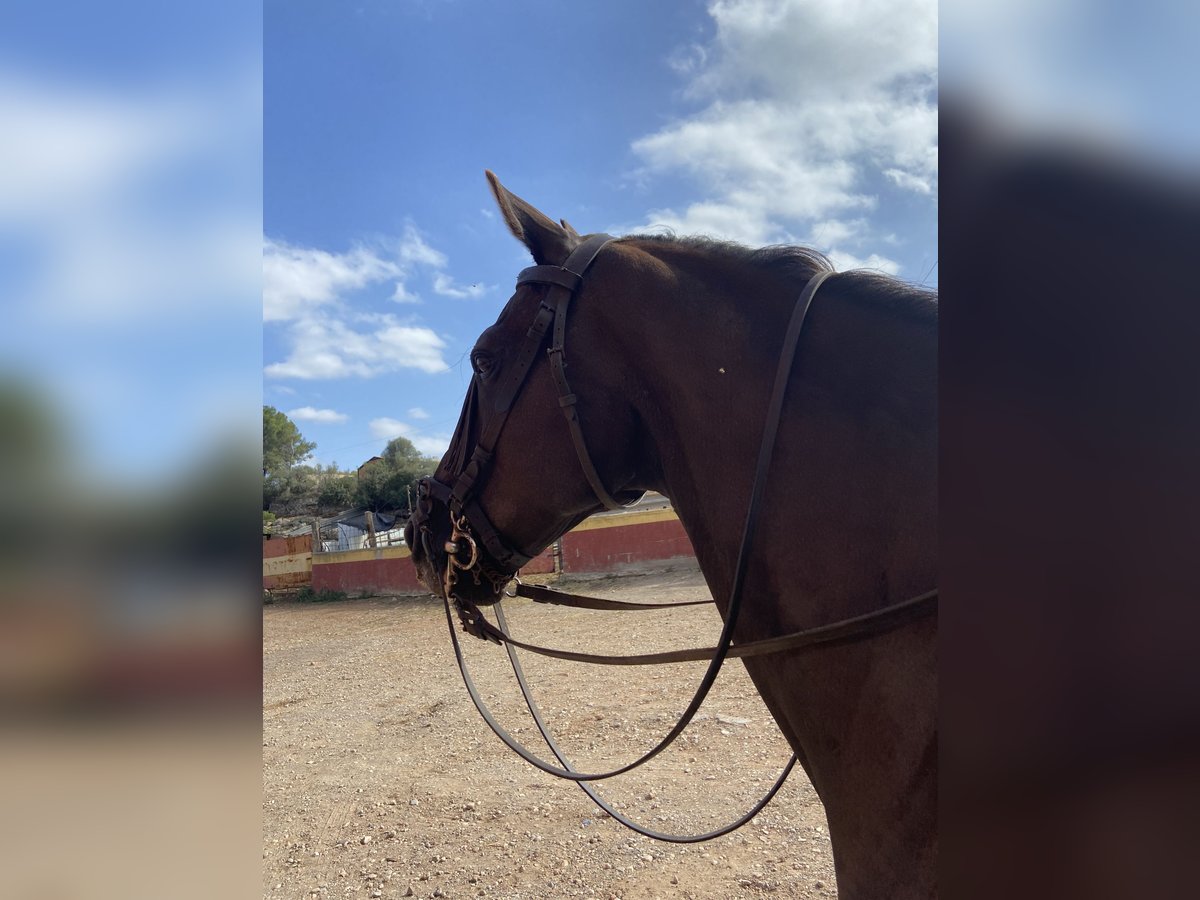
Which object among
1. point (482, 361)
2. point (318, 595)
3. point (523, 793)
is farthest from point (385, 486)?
point (482, 361)

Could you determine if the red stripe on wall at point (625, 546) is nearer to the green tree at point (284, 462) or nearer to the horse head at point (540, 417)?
the green tree at point (284, 462)

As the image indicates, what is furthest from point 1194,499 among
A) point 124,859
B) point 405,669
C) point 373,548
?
point 373,548

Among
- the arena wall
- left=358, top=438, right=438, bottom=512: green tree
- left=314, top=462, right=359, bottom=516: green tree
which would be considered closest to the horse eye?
the arena wall

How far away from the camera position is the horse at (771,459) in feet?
4.31

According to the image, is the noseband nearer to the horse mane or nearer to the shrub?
the horse mane

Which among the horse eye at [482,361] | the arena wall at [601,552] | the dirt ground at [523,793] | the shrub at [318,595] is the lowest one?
the shrub at [318,595]

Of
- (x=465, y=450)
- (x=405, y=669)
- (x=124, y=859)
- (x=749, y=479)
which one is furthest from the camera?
(x=405, y=669)

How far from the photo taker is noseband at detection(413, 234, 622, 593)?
181 centimetres

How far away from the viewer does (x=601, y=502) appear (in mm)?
1941

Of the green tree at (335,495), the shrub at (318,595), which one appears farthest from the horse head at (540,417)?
the green tree at (335,495)

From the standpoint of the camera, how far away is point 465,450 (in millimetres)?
2049

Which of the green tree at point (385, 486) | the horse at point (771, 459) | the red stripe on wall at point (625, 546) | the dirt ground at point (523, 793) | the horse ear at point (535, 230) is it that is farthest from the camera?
the green tree at point (385, 486)

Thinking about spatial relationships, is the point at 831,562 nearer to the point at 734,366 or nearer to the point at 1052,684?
the point at 734,366

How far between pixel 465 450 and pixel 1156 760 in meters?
1.73
